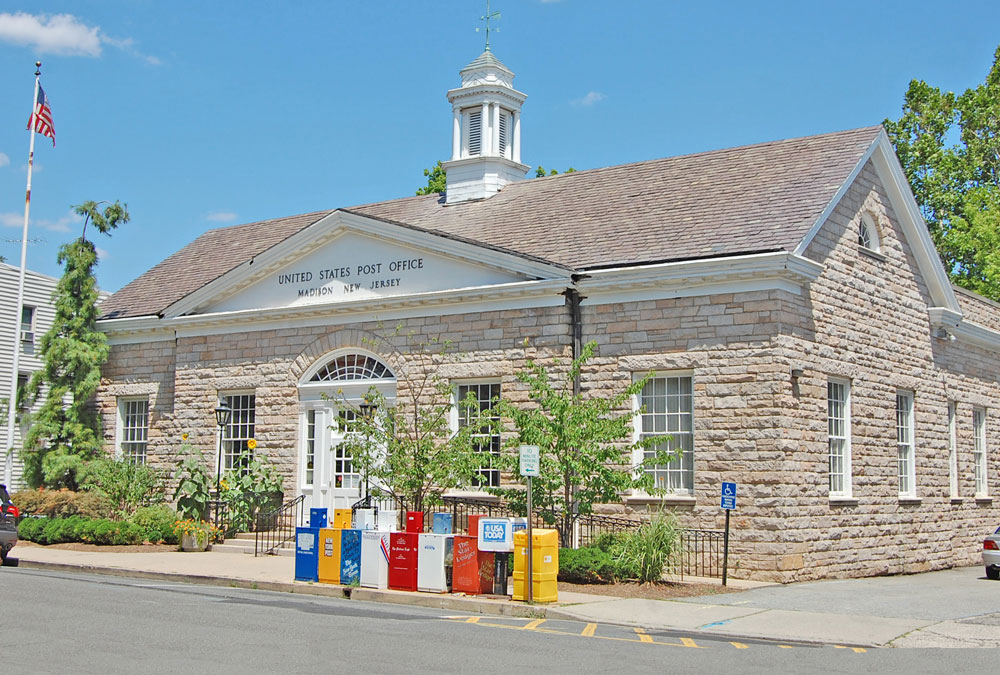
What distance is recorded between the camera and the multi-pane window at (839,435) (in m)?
19.1

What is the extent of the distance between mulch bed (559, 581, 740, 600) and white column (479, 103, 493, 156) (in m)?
12.6

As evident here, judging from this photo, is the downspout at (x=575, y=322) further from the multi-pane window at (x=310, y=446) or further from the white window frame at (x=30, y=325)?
the white window frame at (x=30, y=325)

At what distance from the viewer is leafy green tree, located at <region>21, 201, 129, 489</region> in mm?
25359

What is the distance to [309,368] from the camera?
74.1 ft

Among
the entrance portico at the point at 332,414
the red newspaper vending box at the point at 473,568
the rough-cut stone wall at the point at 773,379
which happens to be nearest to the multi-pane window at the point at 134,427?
the rough-cut stone wall at the point at 773,379

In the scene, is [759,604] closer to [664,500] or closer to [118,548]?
[664,500]

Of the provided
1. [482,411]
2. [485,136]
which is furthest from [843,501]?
[485,136]

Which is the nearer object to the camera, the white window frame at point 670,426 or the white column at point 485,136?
the white window frame at point 670,426

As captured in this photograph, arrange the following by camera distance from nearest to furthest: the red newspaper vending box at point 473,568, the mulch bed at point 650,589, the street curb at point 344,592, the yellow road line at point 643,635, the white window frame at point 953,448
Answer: the yellow road line at point 643,635 < the street curb at point 344,592 < the red newspaper vending box at point 473,568 < the mulch bed at point 650,589 < the white window frame at point 953,448

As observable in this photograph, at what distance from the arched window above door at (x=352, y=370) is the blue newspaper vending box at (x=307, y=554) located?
18.9ft

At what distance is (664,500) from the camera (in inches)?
703

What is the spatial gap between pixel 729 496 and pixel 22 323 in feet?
89.1

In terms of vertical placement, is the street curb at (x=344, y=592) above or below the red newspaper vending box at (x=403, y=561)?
below

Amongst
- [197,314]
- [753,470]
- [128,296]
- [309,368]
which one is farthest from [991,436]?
[128,296]
